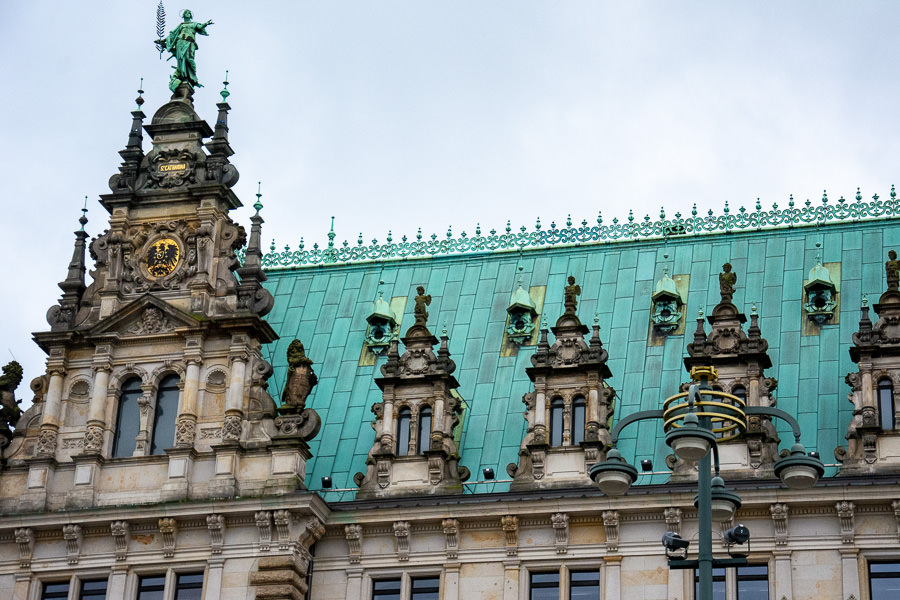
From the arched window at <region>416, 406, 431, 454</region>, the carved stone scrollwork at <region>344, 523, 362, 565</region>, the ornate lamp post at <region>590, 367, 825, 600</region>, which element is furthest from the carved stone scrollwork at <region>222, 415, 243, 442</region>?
the ornate lamp post at <region>590, 367, 825, 600</region>

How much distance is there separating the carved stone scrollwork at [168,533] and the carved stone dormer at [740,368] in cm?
1147

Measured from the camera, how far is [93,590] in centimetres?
4175

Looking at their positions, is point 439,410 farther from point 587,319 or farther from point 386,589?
point 587,319

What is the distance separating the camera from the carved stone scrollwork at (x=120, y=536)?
41406mm

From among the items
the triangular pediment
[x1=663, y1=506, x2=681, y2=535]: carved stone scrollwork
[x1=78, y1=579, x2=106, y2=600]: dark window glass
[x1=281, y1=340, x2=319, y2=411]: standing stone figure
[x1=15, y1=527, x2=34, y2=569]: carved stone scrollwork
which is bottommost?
[x1=78, y1=579, x2=106, y2=600]: dark window glass

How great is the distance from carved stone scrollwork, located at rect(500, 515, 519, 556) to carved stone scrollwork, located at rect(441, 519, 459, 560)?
1052mm

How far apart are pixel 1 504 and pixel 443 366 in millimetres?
10991

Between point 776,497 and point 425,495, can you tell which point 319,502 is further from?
point 776,497

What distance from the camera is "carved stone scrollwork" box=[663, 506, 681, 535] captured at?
129 ft

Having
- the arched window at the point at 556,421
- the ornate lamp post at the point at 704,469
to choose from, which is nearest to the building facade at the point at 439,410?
the arched window at the point at 556,421

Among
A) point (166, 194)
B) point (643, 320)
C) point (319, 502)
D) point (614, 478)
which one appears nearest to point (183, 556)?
point (319, 502)

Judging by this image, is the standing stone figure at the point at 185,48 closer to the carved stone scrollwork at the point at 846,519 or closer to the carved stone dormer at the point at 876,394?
the carved stone dormer at the point at 876,394

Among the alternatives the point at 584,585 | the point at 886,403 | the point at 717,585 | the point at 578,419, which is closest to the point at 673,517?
the point at 717,585

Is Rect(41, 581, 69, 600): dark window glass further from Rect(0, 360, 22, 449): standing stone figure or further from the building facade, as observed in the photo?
Rect(0, 360, 22, 449): standing stone figure
